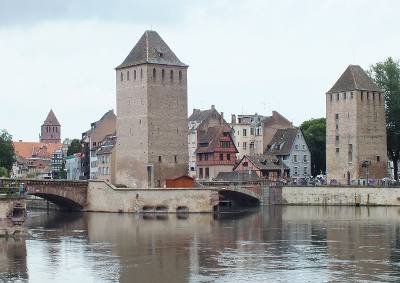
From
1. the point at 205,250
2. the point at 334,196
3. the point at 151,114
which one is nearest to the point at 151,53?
the point at 151,114

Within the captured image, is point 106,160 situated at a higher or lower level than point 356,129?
lower

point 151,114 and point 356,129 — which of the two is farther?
point 356,129

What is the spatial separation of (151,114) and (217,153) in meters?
21.0

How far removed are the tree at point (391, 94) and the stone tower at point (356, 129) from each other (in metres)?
3.73

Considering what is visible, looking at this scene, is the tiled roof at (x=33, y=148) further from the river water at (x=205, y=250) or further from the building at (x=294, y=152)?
the river water at (x=205, y=250)

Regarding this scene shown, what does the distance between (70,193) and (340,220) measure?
21361mm

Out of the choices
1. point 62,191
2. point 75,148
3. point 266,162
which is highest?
point 75,148

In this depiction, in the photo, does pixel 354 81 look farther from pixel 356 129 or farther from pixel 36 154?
pixel 36 154

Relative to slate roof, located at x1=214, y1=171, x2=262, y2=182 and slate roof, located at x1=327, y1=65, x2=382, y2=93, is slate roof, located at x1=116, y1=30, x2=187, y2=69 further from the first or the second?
slate roof, located at x1=327, y1=65, x2=382, y2=93

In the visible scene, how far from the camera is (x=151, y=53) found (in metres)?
74.4

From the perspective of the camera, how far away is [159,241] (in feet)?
145

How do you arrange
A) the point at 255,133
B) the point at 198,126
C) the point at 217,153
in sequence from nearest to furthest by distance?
the point at 217,153, the point at 198,126, the point at 255,133

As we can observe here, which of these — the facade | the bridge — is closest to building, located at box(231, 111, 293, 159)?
the bridge

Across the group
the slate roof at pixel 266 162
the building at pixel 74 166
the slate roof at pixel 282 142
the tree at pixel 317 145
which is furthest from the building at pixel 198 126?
the building at pixel 74 166
